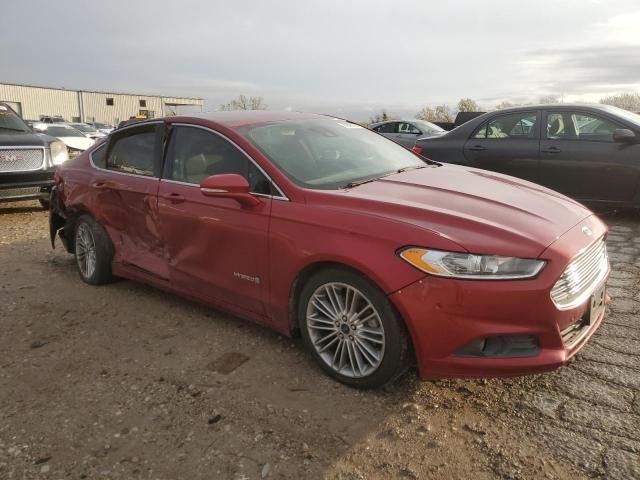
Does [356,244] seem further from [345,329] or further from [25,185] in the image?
[25,185]

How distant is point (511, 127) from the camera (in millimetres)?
6824

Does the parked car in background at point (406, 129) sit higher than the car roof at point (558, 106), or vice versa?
the car roof at point (558, 106)

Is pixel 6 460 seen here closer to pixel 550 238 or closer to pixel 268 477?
pixel 268 477


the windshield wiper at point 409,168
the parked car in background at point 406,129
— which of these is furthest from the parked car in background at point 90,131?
the windshield wiper at point 409,168

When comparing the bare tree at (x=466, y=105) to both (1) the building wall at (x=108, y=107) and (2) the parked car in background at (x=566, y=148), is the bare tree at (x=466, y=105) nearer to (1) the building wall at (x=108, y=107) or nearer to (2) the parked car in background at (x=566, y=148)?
(2) the parked car in background at (x=566, y=148)

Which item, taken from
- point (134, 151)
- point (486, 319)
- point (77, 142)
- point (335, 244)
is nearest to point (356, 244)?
point (335, 244)

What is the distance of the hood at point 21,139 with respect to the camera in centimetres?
778

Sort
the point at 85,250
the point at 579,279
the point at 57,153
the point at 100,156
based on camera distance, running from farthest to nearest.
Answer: the point at 57,153, the point at 85,250, the point at 100,156, the point at 579,279

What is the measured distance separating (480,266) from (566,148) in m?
4.71

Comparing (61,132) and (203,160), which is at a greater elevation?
(203,160)

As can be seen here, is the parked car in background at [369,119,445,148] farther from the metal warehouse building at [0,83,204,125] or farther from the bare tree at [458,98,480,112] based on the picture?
the metal warehouse building at [0,83,204,125]

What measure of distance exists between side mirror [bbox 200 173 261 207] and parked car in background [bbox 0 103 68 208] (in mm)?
5575

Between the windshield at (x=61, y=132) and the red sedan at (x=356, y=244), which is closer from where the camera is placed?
the red sedan at (x=356, y=244)

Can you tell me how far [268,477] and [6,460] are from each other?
4.03 feet
